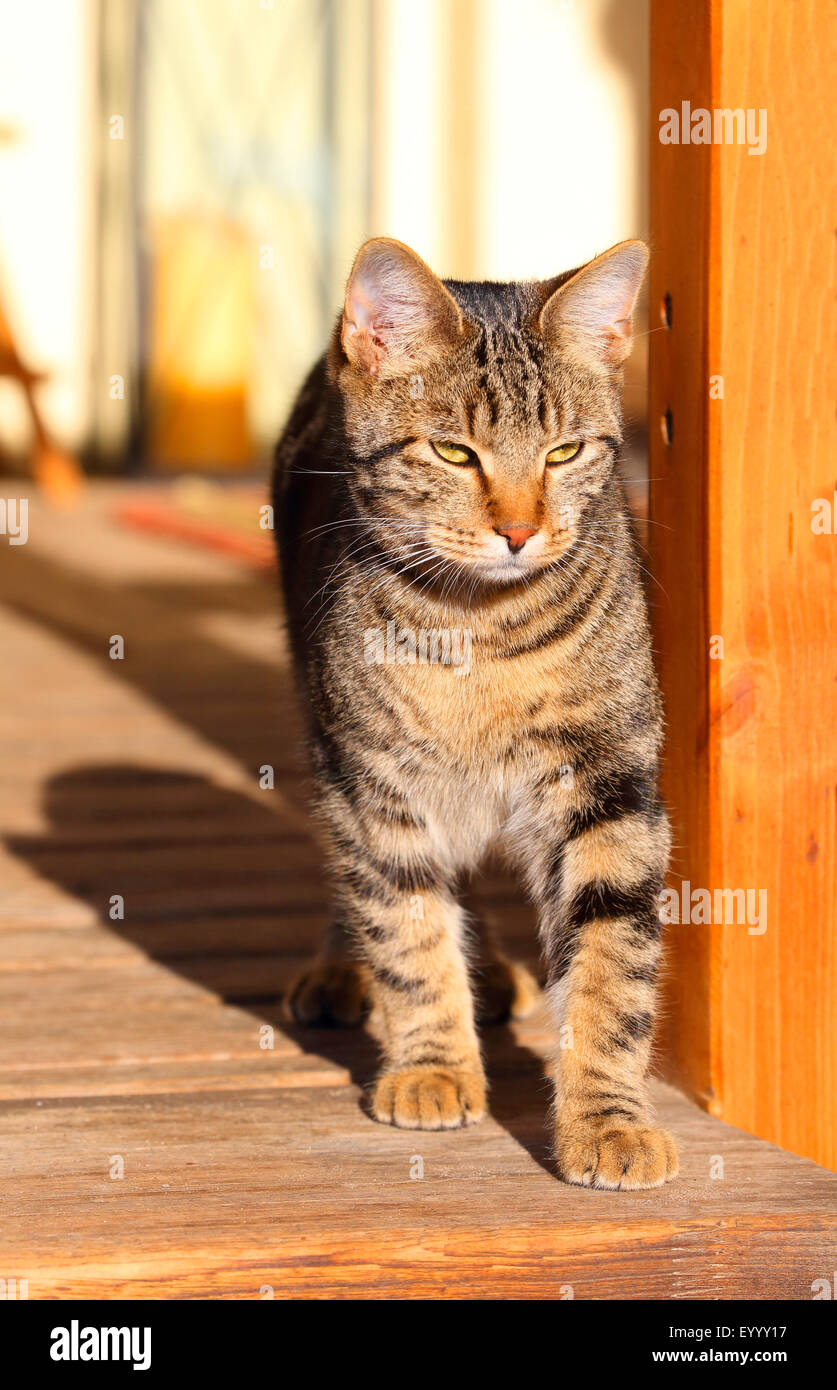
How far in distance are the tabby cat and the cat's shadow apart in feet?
0.49

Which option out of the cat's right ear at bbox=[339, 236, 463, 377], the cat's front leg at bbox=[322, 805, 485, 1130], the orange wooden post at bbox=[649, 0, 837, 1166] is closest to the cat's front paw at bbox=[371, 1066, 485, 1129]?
the cat's front leg at bbox=[322, 805, 485, 1130]

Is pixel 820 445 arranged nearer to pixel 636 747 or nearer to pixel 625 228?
pixel 636 747

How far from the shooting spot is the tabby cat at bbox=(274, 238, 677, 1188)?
6.24ft

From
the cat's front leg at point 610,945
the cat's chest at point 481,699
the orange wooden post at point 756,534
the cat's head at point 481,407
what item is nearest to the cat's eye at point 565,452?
the cat's head at point 481,407

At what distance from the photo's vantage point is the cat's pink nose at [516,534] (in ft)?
6.13

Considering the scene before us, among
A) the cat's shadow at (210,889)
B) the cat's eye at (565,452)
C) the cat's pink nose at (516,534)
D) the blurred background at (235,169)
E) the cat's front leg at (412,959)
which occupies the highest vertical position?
the blurred background at (235,169)

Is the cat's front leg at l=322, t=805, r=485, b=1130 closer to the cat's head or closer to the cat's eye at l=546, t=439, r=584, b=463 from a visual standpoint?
the cat's head

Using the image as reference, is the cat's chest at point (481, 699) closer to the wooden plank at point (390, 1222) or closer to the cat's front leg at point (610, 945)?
the cat's front leg at point (610, 945)

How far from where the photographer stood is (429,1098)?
1932 millimetres

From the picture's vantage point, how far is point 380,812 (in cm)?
201

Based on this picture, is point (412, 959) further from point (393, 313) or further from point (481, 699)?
point (393, 313)

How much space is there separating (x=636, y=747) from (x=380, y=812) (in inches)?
13.1

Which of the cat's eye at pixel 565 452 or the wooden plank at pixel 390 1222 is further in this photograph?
the cat's eye at pixel 565 452
